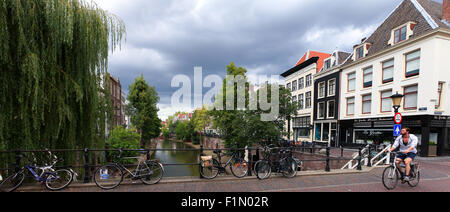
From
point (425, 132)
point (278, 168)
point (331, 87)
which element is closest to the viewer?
point (278, 168)

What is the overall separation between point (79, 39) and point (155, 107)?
28132mm

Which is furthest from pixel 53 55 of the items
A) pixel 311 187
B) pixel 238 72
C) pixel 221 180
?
pixel 238 72

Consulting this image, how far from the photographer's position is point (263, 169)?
266 inches

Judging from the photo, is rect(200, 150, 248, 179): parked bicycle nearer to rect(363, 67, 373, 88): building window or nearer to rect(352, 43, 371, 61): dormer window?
rect(363, 67, 373, 88): building window

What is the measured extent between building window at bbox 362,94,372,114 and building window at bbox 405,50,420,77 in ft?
13.6

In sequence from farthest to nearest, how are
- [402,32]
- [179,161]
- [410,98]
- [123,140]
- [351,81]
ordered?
[179,161] → [351,81] → [123,140] → [402,32] → [410,98]

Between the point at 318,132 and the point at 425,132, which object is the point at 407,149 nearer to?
the point at 425,132

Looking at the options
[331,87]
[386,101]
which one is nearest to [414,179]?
[386,101]

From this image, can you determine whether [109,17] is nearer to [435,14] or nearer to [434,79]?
[434,79]

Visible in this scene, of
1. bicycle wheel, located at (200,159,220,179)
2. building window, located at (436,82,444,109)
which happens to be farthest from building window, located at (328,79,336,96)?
bicycle wheel, located at (200,159,220,179)

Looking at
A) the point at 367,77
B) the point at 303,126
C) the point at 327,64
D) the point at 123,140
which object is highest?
the point at 327,64

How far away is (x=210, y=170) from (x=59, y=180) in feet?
13.8

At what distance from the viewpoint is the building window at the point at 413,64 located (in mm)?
15783

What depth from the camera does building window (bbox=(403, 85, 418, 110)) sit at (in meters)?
15.9
